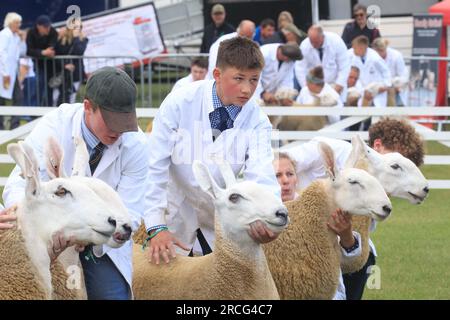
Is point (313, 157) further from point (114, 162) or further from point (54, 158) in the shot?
point (54, 158)

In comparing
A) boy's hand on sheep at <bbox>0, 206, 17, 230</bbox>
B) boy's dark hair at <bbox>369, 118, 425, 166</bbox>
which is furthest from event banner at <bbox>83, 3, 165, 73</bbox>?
boy's hand on sheep at <bbox>0, 206, 17, 230</bbox>

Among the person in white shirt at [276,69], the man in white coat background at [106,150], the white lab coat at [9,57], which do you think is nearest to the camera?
the man in white coat background at [106,150]

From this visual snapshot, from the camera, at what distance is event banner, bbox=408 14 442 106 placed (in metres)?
15.9

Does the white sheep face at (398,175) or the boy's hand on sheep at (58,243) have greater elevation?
the boy's hand on sheep at (58,243)

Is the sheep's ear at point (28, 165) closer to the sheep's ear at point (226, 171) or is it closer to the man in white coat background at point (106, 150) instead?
the man in white coat background at point (106, 150)

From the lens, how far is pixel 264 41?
55.3 feet

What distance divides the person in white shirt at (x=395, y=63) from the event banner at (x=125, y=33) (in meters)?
5.07

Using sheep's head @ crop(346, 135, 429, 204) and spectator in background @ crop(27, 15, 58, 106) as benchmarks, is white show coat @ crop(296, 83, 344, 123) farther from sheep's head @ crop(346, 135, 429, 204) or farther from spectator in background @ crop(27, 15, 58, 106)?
sheep's head @ crop(346, 135, 429, 204)

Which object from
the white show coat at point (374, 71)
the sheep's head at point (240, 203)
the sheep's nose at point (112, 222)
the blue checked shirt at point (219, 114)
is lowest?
the white show coat at point (374, 71)

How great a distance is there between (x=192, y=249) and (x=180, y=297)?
2.29ft

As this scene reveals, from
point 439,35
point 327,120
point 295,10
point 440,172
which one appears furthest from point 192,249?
point 295,10

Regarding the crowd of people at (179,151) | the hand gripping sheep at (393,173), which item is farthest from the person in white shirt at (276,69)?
the hand gripping sheep at (393,173)

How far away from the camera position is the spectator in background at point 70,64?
1619 cm

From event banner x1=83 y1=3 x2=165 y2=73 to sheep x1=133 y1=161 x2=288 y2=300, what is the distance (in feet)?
47.5
